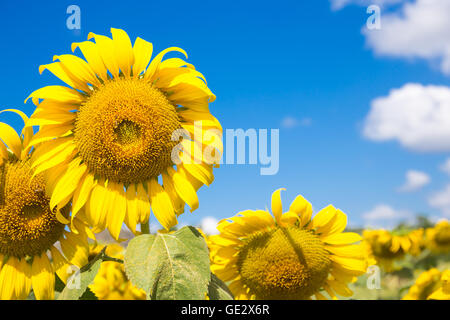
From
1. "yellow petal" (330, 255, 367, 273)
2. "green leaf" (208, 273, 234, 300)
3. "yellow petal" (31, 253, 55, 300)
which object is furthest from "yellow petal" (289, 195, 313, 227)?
"yellow petal" (31, 253, 55, 300)

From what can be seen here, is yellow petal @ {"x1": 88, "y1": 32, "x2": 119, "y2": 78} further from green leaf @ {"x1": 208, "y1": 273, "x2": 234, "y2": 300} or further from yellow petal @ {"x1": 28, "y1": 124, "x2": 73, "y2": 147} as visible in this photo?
green leaf @ {"x1": 208, "y1": 273, "x2": 234, "y2": 300}

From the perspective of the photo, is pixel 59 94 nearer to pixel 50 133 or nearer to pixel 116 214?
pixel 50 133

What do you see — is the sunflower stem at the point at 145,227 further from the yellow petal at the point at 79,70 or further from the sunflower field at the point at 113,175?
the yellow petal at the point at 79,70

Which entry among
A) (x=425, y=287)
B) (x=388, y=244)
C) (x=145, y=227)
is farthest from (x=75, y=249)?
(x=388, y=244)
